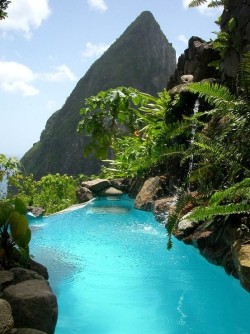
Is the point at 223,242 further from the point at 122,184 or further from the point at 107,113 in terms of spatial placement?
the point at 107,113

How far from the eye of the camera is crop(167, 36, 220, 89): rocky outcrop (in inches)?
420

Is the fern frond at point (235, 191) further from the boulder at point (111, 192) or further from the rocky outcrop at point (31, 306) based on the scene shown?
the boulder at point (111, 192)

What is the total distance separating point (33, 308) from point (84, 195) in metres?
8.46

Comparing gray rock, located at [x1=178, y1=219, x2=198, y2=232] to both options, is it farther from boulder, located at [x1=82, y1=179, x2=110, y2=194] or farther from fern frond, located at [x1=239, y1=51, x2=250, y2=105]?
boulder, located at [x1=82, y1=179, x2=110, y2=194]

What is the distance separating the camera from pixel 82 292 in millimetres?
4328

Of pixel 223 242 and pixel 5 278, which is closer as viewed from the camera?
pixel 5 278

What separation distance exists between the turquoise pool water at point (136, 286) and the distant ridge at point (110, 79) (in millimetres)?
67342

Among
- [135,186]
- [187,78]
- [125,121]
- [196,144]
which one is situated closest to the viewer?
[196,144]

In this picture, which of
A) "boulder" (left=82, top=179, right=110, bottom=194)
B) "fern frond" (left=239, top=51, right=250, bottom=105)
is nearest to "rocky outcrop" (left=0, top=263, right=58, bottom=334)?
"fern frond" (left=239, top=51, right=250, bottom=105)

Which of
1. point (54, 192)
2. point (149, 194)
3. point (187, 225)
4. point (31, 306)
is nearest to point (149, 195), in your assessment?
point (149, 194)

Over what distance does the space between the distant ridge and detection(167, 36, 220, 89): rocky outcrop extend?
205 feet

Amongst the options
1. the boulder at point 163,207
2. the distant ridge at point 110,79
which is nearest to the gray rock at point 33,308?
the boulder at point 163,207

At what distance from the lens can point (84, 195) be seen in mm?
11461

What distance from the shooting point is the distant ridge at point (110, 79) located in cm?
7656
